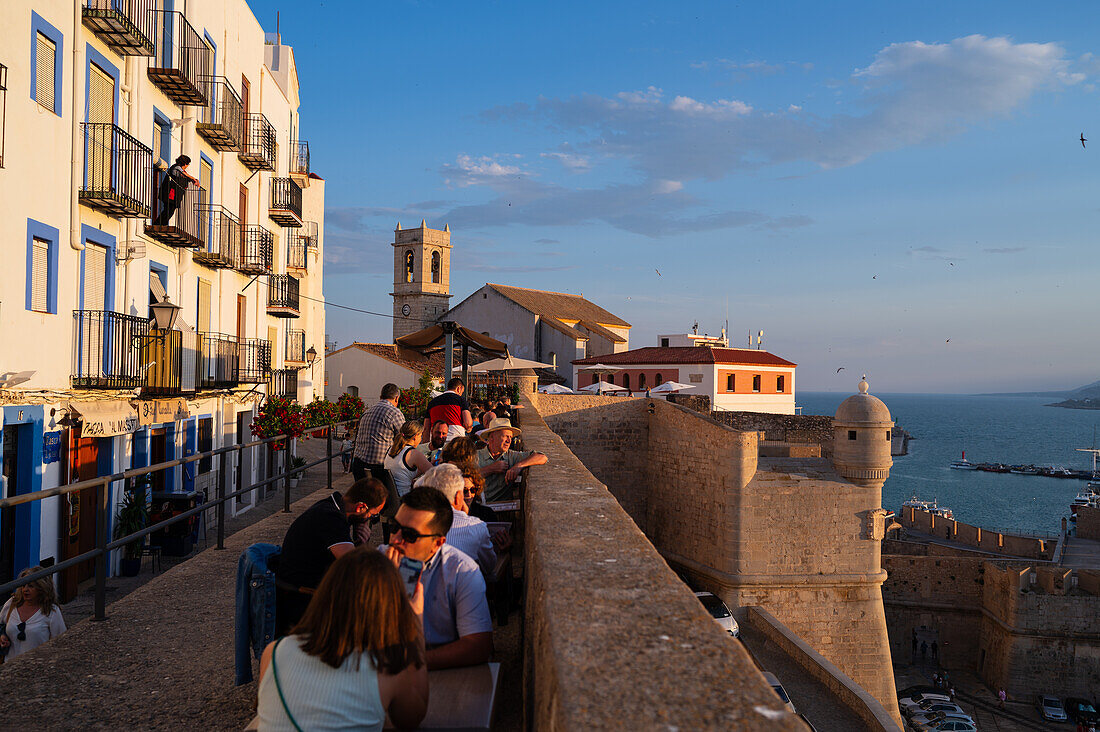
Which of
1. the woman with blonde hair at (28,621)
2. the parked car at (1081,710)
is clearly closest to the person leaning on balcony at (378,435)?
the woman with blonde hair at (28,621)

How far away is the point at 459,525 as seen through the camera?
13.4 ft

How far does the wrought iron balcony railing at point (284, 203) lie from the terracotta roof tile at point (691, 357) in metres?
24.5

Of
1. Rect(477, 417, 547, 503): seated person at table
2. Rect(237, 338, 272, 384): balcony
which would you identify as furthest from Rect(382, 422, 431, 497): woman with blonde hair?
Rect(237, 338, 272, 384): balcony

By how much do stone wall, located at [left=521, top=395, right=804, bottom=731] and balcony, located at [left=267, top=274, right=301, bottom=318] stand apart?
64.2 feet

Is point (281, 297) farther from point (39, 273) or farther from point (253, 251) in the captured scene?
point (39, 273)

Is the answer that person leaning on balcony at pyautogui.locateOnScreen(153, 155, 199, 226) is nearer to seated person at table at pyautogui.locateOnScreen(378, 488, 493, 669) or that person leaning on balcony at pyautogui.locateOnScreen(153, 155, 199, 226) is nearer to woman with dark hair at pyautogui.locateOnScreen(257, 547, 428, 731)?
seated person at table at pyautogui.locateOnScreen(378, 488, 493, 669)

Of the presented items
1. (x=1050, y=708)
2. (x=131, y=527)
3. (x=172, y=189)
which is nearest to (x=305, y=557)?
(x=131, y=527)

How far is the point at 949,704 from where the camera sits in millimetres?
27109

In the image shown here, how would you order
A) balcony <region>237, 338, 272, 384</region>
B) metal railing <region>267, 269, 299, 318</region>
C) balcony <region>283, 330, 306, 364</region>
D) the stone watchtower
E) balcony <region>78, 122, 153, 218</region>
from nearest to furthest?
balcony <region>78, 122, 153, 218</region> < balcony <region>237, 338, 272, 384</region> < metal railing <region>267, 269, 299, 318</region> < balcony <region>283, 330, 306, 364</region> < the stone watchtower

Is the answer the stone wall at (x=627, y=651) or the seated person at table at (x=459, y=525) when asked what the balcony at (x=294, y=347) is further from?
the stone wall at (x=627, y=651)

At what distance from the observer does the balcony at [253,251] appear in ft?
60.2

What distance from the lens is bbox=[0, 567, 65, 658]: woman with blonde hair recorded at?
4914 mm

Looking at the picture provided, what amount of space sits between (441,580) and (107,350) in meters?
10.8

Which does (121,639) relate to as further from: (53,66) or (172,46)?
(172,46)
